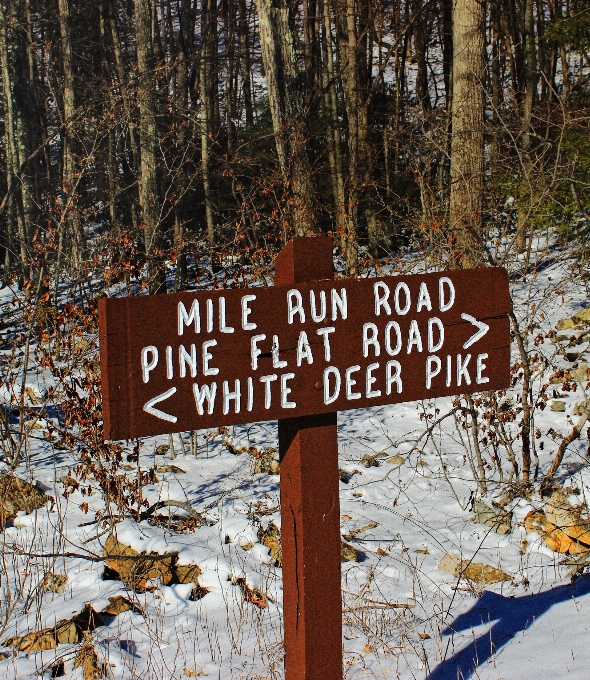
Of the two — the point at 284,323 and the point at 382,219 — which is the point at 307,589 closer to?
the point at 284,323

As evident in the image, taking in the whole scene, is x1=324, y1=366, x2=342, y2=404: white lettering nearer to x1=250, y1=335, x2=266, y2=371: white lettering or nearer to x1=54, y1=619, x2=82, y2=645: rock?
x1=250, y1=335, x2=266, y2=371: white lettering

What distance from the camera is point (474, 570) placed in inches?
161

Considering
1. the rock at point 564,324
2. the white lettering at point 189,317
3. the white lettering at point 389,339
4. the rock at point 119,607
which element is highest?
the rock at point 564,324

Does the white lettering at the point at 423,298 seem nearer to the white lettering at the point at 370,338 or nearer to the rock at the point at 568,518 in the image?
the white lettering at the point at 370,338

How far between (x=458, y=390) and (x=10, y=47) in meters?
12.2

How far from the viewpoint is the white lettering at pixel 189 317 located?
6.42ft

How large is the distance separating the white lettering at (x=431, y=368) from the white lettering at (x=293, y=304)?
467 millimetres

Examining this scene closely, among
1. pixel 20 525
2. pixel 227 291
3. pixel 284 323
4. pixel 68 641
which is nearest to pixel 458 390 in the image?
pixel 284 323

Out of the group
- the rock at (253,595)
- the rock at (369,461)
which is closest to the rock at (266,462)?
the rock at (369,461)

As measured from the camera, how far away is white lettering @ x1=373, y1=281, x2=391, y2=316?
7.17 feet

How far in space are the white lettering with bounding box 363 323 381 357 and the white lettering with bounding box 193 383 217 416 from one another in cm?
49

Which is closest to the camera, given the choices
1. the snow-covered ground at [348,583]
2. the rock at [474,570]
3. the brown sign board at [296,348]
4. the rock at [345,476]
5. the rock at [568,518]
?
the brown sign board at [296,348]

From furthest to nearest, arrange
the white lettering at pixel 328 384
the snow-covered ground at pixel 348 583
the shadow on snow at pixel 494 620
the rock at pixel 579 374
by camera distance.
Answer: the rock at pixel 579 374 < the snow-covered ground at pixel 348 583 < the shadow on snow at pixel 494 620 < the white lettering at pixel 328 384

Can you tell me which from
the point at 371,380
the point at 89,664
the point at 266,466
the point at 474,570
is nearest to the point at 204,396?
the point at 371,380
